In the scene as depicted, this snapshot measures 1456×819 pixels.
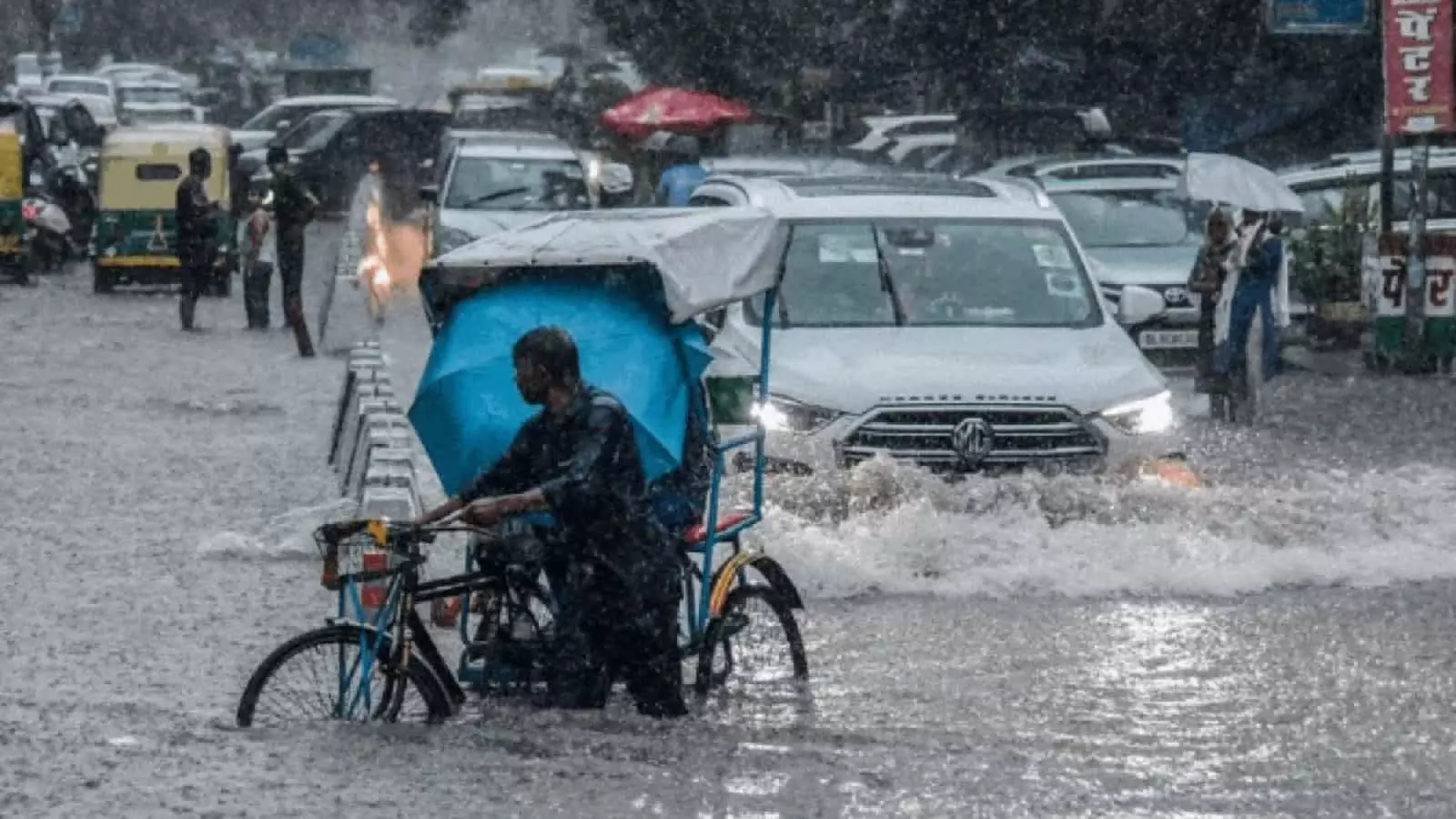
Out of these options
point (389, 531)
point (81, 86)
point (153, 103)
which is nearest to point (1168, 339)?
point (389, 531)

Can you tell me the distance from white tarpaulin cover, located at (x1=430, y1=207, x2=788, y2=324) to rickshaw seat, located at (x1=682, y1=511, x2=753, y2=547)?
2.27 feet

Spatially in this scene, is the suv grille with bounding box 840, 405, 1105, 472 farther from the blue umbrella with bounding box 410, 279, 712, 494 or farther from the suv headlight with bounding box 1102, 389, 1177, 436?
the blue umbrella with bounding box 410, 279, 712, 494

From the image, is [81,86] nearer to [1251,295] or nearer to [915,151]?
[915,151]

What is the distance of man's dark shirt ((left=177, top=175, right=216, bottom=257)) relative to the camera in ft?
92.7

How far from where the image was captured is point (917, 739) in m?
9.27

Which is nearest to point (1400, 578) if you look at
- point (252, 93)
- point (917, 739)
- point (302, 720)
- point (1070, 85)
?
point (917, 739)

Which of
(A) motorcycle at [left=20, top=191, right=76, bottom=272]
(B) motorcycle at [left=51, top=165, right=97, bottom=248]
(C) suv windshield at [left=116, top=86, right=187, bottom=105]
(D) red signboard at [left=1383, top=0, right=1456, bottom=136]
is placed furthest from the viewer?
(C) suv windshield at [left=116, top=86, right=187, bottom=105]

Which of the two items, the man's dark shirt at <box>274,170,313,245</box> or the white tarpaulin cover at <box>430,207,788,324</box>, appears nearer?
the white tarpaulin cover at <box>430,207,788,324</box>

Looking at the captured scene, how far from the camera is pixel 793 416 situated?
12922mm

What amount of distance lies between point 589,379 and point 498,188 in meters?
21.0

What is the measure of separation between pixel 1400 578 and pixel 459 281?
5.01 m

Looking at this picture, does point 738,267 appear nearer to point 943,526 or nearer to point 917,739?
point 917,739

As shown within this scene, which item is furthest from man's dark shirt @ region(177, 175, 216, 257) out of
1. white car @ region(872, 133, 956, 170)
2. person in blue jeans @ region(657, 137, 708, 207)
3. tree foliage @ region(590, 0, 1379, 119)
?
tree foliage @ region(590, 0, 1379, 119)

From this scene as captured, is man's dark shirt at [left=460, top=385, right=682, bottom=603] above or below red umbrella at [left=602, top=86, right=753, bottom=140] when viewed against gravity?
below
